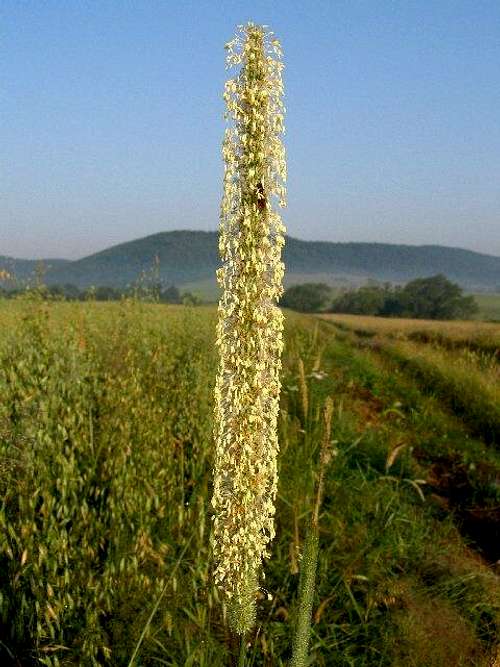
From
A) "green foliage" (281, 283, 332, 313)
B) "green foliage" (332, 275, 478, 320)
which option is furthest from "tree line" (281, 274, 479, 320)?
"green foliage" (281, 283, 332, 313)

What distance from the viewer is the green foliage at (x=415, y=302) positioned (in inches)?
4117

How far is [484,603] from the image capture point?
16.3ft

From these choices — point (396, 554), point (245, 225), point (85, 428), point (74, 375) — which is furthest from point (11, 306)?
point (245, 225)

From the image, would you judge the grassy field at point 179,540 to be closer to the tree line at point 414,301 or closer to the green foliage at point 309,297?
the tree line at point 414,301

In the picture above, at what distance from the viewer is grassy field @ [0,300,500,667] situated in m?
4.07

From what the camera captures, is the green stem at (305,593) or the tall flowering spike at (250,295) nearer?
the green stem at (305,593)

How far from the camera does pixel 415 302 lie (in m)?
106

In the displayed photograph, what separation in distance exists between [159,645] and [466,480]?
6.36 m

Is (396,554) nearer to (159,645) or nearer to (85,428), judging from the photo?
(159,645)

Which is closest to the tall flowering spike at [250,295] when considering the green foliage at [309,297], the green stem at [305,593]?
the green stem at [305,593]

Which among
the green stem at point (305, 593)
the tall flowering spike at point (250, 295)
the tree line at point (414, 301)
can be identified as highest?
the tall flowering spike at point (250, 295)

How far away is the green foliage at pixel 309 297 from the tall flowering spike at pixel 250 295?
11218 centimetres

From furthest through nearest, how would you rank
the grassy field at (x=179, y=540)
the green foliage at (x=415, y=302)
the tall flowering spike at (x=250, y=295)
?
1. the green foliage at (x=415, y=302)
2. the grassy field at (x=179, y=540)
3. the tall flowering spike at (x=250, y=295)

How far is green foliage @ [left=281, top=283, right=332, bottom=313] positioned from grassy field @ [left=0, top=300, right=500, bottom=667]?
107292 mm
